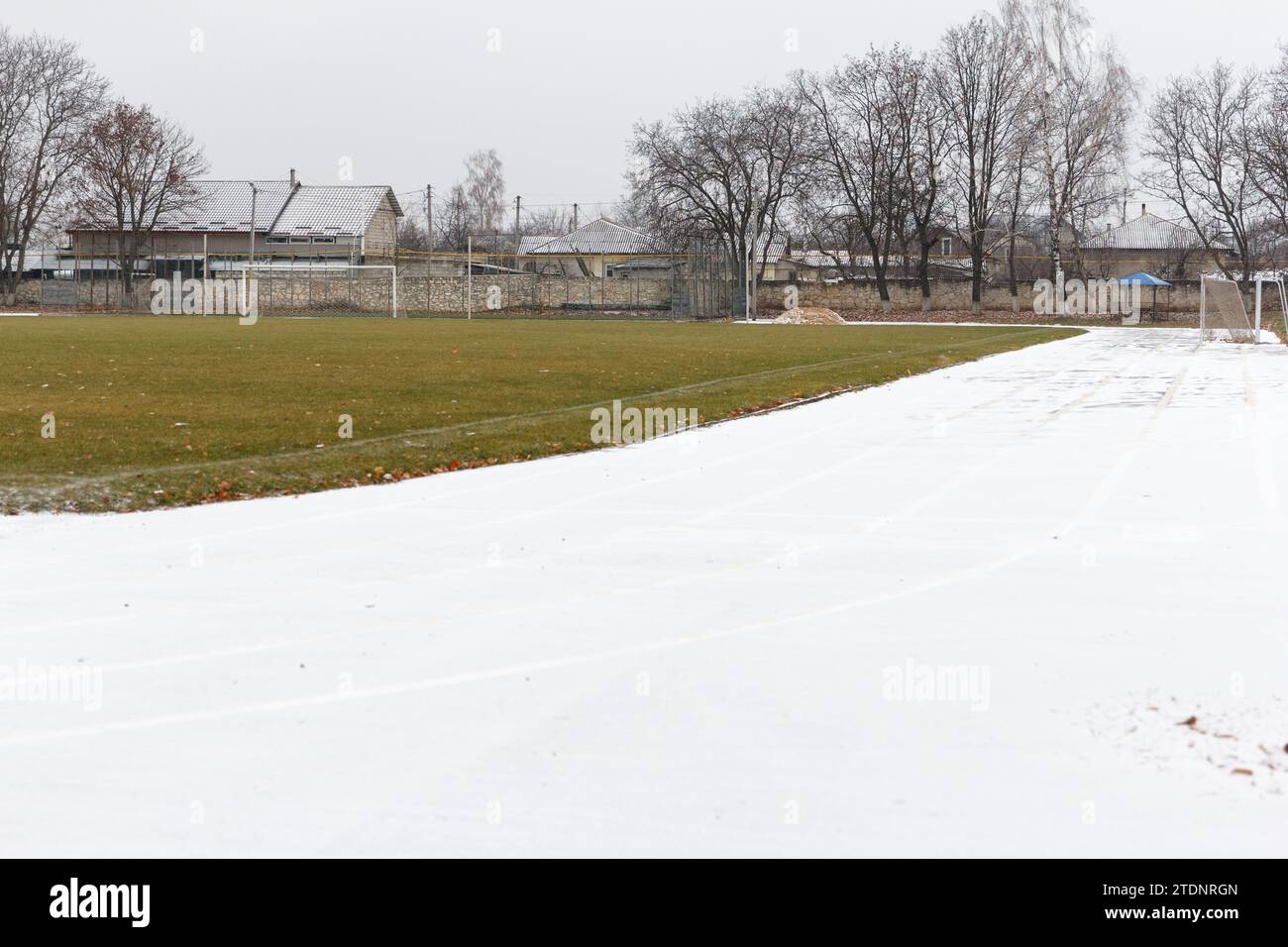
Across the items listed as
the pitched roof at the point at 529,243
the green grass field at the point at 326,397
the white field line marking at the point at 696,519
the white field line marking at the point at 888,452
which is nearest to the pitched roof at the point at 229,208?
the pitched roof at the point at 529,243

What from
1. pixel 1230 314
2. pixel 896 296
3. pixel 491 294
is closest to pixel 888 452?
pixel 1230 314

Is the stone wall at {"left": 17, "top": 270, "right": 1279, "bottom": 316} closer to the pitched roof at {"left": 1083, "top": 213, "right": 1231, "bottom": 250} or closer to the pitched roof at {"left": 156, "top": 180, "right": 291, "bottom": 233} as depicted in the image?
the pitched roof at {"left": 156, "top": 180, "right": 291, "bottom": 233}

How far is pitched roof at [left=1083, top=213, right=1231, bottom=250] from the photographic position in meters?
101

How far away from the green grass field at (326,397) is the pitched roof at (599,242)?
70.3 m

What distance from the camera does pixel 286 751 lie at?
518 cm

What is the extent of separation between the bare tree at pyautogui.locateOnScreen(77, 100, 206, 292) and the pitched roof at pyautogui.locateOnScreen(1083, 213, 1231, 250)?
63300 mm

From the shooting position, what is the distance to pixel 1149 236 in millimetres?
105500

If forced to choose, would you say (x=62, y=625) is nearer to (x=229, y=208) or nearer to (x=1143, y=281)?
(x=1143, y=281)

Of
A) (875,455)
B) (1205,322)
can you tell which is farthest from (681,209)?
(875,455)

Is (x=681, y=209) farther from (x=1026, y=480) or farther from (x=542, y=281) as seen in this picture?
(x=1026, y=480)

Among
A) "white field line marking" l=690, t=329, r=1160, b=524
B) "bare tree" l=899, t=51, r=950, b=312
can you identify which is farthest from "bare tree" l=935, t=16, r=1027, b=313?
"white field line marking" l=690, t=329, r=1160, b=524

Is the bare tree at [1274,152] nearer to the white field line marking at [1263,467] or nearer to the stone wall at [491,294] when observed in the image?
the stone wall at [491,294]

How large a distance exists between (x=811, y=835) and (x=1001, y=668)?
216 cm
